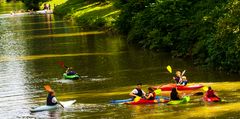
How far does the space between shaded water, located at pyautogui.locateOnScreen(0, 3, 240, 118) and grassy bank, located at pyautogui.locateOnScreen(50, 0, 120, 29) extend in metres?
8.32

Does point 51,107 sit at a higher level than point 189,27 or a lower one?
lower

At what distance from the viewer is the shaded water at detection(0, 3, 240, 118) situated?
32.3 m

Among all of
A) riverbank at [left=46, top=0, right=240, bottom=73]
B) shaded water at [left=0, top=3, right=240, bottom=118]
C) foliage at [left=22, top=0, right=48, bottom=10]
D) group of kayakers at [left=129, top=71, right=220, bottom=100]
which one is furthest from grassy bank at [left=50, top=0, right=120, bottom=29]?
group of kayakers at [left=129, top=71, right=220, bottom=100]

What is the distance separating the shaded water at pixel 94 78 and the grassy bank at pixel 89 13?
8.32 meters

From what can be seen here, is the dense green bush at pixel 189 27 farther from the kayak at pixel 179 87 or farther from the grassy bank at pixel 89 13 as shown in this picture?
the grassy bank at pixel 89 13

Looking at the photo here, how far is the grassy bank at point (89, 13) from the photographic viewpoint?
3386 inches

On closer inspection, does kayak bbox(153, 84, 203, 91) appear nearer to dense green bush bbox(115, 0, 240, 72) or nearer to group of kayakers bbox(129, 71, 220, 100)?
group of kayakers bbox(129, 71, 220, 100)

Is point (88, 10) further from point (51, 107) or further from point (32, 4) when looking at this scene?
point (51, 107)

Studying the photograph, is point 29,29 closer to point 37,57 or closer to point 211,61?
point 37,57

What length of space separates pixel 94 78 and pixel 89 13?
55856 mm

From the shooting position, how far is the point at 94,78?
45188mm

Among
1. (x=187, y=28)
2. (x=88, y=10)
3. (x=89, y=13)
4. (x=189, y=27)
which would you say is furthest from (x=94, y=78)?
(x=88, y=10)

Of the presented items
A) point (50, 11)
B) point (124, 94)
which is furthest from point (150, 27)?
point (50, 11)

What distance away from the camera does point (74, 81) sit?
4497 cm
